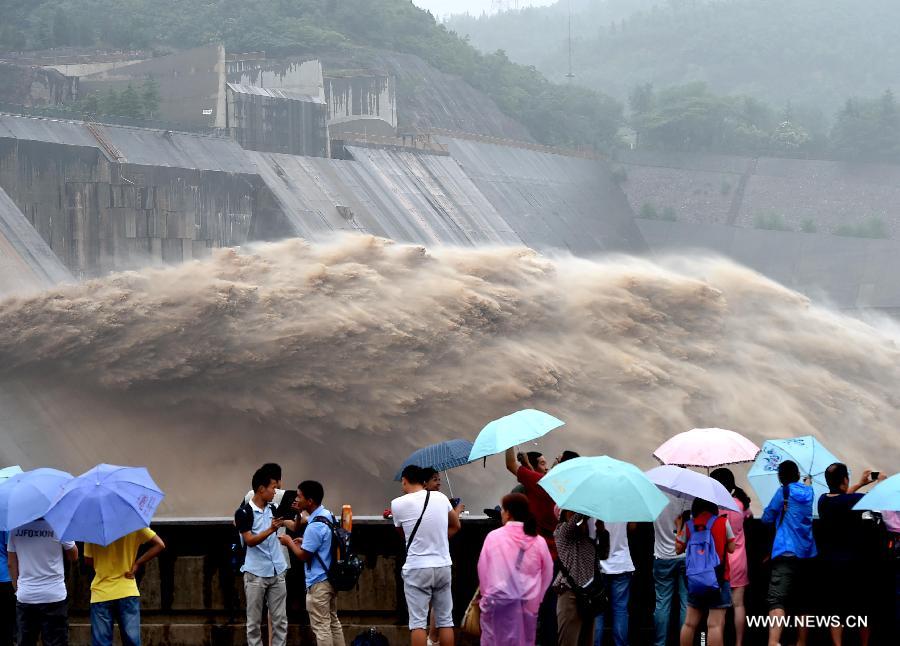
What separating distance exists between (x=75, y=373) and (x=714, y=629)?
14.5m

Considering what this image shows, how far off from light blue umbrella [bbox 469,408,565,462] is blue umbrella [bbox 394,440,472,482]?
221 millimetres

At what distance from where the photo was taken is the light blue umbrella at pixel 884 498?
1000cm

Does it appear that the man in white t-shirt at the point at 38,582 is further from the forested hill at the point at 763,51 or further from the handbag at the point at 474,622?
the forested hill at the point at 763,51

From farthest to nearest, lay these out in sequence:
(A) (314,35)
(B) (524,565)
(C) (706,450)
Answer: (A) (314,35) < (C) (706,450) < (B) (524,565)

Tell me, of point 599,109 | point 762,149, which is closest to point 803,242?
point 762,149

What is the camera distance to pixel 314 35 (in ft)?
Result: 285

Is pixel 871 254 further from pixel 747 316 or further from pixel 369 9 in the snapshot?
pixel 747 316

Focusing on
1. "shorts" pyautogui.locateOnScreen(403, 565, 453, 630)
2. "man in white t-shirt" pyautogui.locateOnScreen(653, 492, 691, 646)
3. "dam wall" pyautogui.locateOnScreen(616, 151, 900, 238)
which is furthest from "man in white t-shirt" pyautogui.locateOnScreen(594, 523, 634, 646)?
"dam wall" pyautogui.locateOnScreen(616, 151, 900, 238)

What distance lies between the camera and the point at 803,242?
85625mm

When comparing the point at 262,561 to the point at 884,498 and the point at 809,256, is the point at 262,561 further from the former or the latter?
the point at 809,256

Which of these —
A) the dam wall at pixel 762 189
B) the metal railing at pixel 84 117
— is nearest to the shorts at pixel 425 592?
the metal railing at pixel 84 117

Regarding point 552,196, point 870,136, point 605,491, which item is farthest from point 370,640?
point 870,136

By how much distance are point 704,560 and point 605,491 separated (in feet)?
4.50

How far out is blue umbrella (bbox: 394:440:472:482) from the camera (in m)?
11.5
